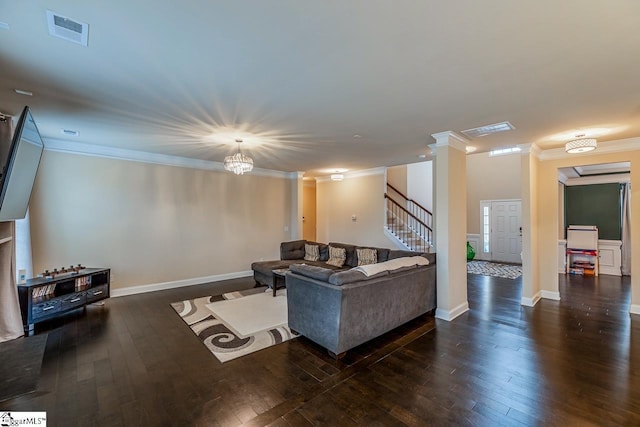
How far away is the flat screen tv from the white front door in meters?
10.7

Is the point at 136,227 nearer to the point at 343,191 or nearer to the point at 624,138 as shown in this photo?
the point at 343,191

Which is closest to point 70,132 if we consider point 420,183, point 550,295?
point 420,183

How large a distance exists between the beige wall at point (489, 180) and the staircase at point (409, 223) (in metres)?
2.52

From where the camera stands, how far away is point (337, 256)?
19.8 feet

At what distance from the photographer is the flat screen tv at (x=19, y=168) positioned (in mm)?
1688

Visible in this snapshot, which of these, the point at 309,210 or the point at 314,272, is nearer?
the point at 314,272

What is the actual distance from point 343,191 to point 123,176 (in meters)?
5.34

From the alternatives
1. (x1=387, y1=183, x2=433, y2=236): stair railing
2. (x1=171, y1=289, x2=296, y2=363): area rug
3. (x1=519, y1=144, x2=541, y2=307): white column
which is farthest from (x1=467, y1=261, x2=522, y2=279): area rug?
(x1=171, y1=289, x2=296, y2=363): area rug

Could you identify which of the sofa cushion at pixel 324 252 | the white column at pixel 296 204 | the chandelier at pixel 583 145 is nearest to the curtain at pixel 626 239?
the chandelier at pixel 583 145

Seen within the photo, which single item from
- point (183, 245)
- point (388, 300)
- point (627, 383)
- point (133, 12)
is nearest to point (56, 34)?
point (133, 12)

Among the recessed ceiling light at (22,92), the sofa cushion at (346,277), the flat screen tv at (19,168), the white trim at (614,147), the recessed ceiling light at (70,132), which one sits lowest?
the sofa cushion at (346,277)

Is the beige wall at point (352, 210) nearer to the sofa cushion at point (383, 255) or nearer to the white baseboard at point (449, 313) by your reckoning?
the sofa cushion at point (383, 255)

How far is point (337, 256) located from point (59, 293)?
4616 millimetres

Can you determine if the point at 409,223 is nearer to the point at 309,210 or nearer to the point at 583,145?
the point at 309,210
